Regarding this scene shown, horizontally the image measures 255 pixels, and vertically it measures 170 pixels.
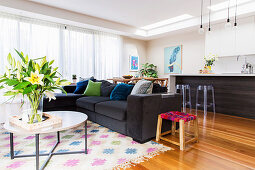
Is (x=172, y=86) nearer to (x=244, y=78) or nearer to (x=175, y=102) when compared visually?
(x=244, y=78)

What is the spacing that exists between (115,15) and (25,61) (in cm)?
398

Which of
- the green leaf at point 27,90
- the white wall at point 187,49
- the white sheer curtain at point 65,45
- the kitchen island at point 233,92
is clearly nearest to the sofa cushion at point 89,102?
the green leaf at point 27,90

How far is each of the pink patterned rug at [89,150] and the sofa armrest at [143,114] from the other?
0.13 meters

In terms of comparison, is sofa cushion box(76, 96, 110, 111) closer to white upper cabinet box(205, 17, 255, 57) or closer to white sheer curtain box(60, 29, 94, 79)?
white sheer curtain box(60, 29, 94, 79)

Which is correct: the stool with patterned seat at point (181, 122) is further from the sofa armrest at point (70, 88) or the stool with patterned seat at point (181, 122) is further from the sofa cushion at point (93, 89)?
the sofa armrest at point (70, 88)

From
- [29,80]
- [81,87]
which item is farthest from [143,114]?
[81,87]

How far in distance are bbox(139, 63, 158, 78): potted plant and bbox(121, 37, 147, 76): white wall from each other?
296mm

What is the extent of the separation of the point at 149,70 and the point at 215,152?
5.21m

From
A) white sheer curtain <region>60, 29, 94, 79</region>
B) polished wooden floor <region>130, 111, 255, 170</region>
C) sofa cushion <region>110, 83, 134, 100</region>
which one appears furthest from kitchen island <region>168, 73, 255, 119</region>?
white sheer curtain <region>60, 29, 94, 79</region>

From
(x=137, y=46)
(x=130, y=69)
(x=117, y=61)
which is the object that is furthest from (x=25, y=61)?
(x=137, y=46)

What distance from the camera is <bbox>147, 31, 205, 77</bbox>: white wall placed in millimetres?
5887

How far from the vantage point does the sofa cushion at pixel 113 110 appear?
8.17 ft

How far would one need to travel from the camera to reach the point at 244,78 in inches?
152

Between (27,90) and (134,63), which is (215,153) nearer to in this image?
(27,90)
